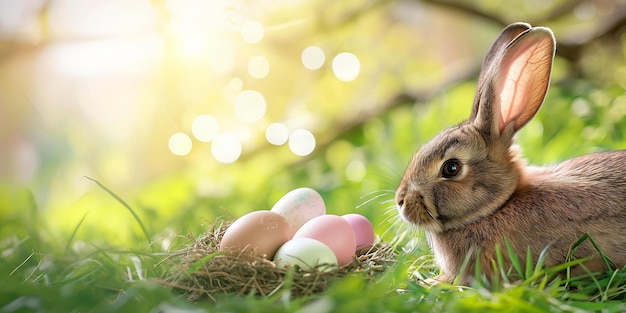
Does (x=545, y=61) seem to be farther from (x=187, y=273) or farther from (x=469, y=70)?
(x=469, y=70)

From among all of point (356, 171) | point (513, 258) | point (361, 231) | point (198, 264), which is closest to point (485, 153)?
point (513, 258)

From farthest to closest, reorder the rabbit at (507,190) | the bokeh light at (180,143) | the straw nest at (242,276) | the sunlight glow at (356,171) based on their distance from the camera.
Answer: the bokeh light at (180,143) < the sunlight glow at (356,171) < the rabbit at (507,190) < the straw nest at (242,276)

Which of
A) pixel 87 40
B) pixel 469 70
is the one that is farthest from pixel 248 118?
pixel 469 70

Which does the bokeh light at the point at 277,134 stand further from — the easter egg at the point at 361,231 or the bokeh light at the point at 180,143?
the easter egg at the point at 361,231

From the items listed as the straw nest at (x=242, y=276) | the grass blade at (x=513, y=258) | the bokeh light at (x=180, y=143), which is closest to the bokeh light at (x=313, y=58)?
the bokeh light at (x=180, y=143)

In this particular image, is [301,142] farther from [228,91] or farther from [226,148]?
[228,91]
